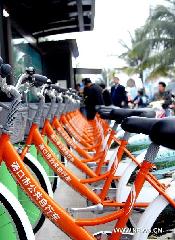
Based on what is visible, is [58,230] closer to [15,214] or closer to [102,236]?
[102,236]

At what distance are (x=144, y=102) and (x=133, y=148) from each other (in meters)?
13.0

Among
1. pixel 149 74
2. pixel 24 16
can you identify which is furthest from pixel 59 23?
pixel 149 74

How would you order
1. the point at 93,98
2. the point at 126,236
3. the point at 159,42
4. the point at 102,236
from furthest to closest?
the point at 159,42
the point at 93,98
the point at 102,236
the point at 126,236

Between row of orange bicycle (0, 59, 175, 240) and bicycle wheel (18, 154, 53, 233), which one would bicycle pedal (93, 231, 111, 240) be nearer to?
row of orange bicycle (0, 59, 175, 240)

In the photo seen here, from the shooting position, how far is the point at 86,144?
5.95m

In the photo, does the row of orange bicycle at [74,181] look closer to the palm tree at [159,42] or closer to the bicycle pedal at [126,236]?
the bicycle pedal at [126,236]

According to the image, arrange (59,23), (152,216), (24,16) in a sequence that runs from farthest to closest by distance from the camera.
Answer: (59,23) < (24,16) < (152,216)

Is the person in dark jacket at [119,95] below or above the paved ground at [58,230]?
above

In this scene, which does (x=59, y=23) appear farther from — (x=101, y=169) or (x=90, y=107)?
(x=101, y=169)

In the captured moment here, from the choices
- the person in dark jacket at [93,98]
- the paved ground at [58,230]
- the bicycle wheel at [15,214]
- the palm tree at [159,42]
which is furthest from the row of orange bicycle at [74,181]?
the palm tree at [159,42]

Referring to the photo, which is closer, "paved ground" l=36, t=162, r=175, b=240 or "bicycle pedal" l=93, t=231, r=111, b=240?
"bicycle pedal" l=93, t=231, r=111, b=240

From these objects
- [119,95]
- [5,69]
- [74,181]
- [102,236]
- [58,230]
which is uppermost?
[5,69]

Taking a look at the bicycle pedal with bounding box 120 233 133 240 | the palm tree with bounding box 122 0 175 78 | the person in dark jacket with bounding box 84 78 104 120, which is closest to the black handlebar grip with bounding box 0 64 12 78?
the bicycle pedal with bounding box 120 233 133 240

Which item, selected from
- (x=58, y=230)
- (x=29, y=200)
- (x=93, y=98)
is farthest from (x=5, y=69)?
(x=93, y=98)
